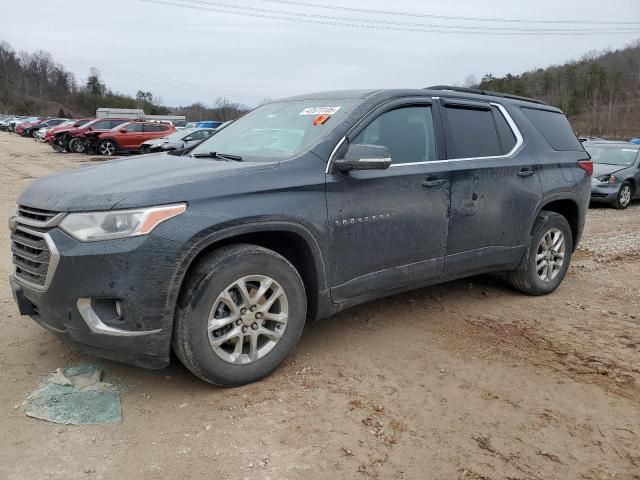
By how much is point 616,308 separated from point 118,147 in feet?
76.9

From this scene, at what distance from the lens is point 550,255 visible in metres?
5.18

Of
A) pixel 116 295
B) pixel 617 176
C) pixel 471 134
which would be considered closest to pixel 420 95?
pixel 471 134

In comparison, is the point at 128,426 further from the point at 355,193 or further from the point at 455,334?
the point at 455,334

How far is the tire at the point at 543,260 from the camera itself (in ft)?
16.3

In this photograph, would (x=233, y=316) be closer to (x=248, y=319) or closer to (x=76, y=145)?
(x=248, y=319)

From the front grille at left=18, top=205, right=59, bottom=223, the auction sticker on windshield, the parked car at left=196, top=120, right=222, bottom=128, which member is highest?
the parked car at left=196, top=120, right=222, bottom=128

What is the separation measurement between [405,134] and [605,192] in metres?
9.97

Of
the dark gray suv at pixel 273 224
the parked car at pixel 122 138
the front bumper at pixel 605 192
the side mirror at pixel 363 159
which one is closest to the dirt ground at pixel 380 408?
the dark gray suv at pixel 273 224

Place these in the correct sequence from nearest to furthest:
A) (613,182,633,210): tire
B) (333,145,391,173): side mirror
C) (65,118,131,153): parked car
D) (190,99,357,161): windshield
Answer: (333,145,391,173): side mirror
(190,99,357,161): windshield
(613,182,633,210): tire
(65,118,131,153): parked car

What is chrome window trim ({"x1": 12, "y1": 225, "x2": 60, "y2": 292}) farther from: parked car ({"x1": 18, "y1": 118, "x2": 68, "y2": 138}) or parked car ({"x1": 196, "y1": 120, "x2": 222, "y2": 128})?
parked car ({"x1": 18, "y1": 118, "x2": 68, "y2": 138})

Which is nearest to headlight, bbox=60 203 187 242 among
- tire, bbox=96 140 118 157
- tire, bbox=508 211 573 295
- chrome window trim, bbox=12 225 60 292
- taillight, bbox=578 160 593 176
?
chrome window trim, bbox=12 225 60 292

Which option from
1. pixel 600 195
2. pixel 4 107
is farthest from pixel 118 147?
pixel 4 107

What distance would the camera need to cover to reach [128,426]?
2.87 meters

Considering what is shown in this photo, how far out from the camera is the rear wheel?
24500 millimetres
